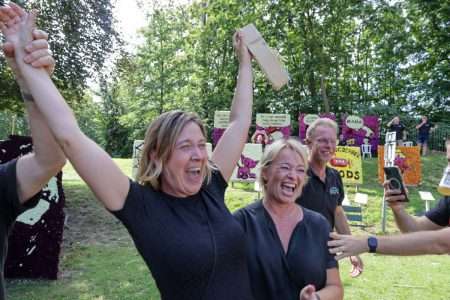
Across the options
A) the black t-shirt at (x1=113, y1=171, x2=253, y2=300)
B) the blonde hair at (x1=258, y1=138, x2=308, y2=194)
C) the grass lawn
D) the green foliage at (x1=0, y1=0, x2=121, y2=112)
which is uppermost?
the green foliage at (x1=0, y1=0, x2=121, y2=112)

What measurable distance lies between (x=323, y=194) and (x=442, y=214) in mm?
876

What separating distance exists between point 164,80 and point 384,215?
67.3 feet

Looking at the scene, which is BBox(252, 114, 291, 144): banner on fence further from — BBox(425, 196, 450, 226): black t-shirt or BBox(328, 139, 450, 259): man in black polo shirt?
BBox(328, 139, 450, 259): man in black polo shirt

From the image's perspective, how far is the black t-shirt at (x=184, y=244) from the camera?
5.13 feet

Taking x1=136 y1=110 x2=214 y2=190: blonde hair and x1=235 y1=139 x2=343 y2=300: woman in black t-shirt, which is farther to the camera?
x1=235 y1=139 x2=343 y2=300: woman in black t-shirt

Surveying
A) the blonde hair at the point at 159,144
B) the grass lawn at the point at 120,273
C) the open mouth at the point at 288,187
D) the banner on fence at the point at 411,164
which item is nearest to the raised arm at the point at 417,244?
the open mouth at the point at 288,187

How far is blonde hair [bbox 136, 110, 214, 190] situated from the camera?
68.2 inches

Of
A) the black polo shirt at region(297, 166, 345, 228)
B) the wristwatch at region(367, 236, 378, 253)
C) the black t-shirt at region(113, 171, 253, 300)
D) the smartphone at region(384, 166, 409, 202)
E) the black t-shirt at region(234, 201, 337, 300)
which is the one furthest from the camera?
the black polo shirt at region(297, 166, 345, 228)

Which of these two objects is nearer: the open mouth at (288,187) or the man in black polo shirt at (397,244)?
the man in black polo shirt at (397,244)

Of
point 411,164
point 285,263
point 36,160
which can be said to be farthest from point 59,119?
point 411,164

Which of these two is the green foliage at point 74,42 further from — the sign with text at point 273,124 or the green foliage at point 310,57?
the green foliage at point 310,57

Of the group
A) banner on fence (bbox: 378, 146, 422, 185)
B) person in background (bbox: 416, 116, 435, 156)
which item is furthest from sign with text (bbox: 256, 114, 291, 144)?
person in background (bbox: 416, 116, 435, 156)

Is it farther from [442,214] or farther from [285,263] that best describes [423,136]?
[285,263]

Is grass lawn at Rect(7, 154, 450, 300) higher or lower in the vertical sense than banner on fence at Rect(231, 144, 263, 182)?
lower
